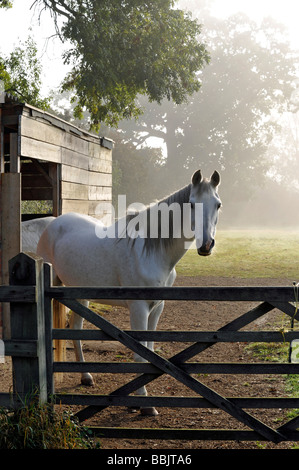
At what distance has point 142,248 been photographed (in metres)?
5.87

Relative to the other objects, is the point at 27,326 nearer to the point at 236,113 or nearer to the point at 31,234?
the point at 31,234

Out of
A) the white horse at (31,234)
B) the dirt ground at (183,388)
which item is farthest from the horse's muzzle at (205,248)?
the white horse at (31,234)

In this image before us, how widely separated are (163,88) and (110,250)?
9.23 metres

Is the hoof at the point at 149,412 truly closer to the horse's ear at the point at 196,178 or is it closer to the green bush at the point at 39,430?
the green bush at the point at 39,430

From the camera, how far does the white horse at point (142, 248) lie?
17.6ft

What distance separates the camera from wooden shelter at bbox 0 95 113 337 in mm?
7734

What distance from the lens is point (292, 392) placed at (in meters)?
6.10

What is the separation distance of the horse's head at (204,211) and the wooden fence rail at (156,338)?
48.1 inches

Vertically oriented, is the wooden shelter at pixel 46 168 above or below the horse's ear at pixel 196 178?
above

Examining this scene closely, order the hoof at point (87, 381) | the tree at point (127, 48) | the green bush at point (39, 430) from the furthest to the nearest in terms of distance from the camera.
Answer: the tree at point (127, 48) < the hoof at point (87, 381) < the green bush at point (39, 430)

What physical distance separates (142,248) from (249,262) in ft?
52.3
